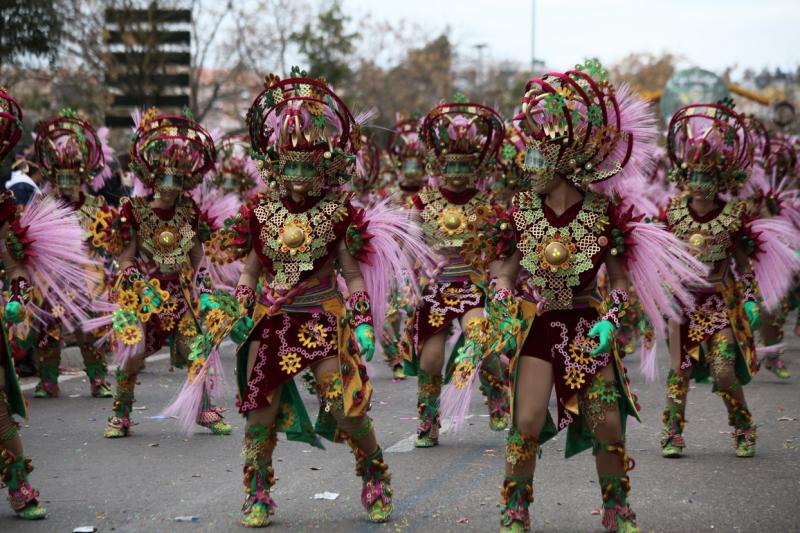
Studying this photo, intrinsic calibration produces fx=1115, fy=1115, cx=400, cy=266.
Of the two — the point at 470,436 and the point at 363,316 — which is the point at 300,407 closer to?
the point at 363,316

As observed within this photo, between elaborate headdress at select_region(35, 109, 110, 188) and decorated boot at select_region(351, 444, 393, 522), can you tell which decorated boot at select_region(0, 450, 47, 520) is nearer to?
decorated boot at select_region(351, 444, 393, 522)

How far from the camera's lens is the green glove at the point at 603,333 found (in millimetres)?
5375

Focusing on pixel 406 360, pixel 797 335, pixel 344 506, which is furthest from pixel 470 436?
pixel 797 335

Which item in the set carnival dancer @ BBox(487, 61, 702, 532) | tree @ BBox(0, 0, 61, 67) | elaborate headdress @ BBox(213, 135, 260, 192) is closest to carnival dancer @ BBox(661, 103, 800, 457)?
carnival dancer @ BBox(487, 61, 702, 532)

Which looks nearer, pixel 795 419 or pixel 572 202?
pixel 572 202

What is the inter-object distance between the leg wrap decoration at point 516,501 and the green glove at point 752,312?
2.74 metres

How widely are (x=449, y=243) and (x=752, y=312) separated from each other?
229 centimetres

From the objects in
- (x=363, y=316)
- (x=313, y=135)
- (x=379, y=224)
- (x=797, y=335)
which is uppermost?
(x=313, y=135)

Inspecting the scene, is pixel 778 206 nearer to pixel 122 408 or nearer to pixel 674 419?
pixel 674 419

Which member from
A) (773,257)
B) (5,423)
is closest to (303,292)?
(5,423)

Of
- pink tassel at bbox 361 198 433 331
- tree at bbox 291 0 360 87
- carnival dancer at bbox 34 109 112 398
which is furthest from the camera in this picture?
tree at bbox 291 0 360 87

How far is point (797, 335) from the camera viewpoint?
1595 cm

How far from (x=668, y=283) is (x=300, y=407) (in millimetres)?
2073

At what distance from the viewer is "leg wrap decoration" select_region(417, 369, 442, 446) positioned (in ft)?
26.7
